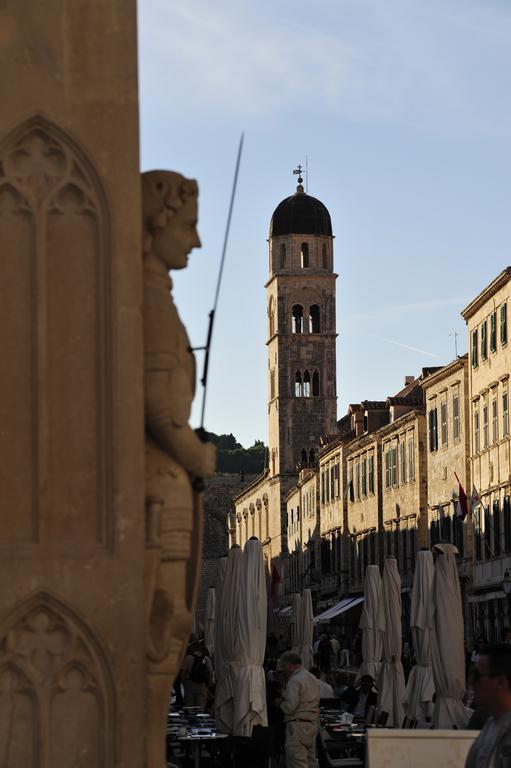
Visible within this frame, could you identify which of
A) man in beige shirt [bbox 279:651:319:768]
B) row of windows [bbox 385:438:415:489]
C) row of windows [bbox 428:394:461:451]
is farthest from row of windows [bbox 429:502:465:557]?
man in beige shirt [bbox 279:651:319:768]

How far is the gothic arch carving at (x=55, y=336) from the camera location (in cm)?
659

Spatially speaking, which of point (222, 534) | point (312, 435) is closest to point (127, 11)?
point (312, 435)

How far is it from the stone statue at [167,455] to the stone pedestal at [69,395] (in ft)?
0.41

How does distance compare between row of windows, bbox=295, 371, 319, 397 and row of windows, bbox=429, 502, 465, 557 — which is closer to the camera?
row of windows, bbox=429, 502, 465, 557

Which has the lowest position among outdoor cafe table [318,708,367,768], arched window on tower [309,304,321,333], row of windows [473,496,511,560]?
Answer: outdoor cafe table [318,708,367,768]

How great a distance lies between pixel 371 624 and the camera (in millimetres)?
28547

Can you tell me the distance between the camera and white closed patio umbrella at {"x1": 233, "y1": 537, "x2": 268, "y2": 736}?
1989cm

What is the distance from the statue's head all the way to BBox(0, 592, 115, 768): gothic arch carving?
4.80 ft

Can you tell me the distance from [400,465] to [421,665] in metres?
45.2

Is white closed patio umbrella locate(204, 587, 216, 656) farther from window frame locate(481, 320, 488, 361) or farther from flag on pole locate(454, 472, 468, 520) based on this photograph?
window frame locate(481, 320, 488, 361)

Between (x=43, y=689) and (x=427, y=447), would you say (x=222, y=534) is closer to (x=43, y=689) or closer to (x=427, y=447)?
(x=427, y=447)

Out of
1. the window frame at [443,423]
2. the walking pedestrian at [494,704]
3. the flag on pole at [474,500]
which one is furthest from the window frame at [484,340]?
the walking pedestrian at [494,704]

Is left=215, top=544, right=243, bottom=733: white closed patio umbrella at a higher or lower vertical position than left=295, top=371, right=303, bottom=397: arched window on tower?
lower

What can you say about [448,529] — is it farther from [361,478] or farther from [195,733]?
[195,733]
